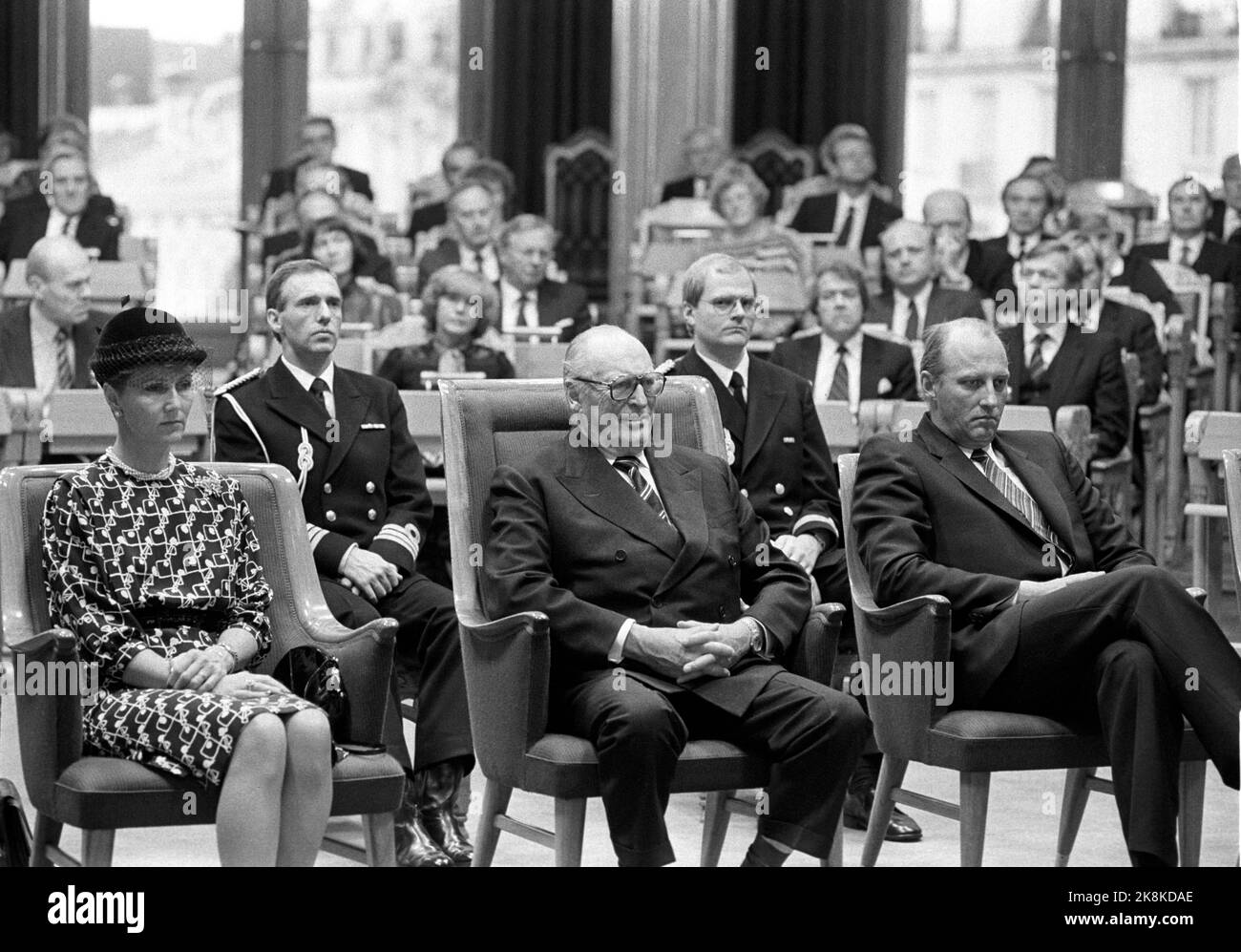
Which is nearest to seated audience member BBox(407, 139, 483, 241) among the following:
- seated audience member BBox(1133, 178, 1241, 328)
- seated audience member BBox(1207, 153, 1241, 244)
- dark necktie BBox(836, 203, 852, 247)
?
dark necktie BBox(836, 203, 852, 247)

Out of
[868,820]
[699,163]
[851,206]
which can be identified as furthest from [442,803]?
[699,163]

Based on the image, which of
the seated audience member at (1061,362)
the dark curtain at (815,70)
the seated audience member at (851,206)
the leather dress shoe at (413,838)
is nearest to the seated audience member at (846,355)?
the seated audience member at (1061,362)

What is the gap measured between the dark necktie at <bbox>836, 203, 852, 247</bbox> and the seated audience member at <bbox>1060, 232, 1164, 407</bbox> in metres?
2.74

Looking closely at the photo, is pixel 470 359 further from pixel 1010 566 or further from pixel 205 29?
pixel 205 29

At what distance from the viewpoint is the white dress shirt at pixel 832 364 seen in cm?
553

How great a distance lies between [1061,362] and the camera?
6.34 metres

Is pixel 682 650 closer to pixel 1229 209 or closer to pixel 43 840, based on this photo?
pixel 43 840

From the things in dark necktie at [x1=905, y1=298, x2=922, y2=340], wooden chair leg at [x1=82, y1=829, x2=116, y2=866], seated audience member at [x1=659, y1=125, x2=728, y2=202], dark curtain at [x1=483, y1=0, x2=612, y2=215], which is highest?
dark curtain at [x1=483, y1=0, x2=612, y2=215]

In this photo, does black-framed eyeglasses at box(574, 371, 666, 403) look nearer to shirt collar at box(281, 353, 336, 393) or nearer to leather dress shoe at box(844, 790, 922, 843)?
shirt collar at box(281, 353, 336, 393)

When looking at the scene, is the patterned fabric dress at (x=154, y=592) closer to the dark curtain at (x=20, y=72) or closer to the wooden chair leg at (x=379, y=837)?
the wooden chair leg at (x=379, y=837)

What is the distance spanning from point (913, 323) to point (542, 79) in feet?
19.5

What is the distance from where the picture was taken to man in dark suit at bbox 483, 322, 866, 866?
125 inches

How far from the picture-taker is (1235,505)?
367 cm
